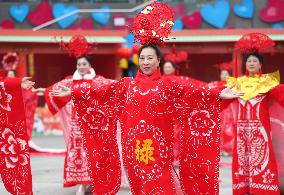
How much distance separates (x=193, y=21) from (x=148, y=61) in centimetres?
1113

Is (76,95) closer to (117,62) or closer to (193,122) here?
(193,122)

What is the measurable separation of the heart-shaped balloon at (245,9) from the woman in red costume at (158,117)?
11123 mm

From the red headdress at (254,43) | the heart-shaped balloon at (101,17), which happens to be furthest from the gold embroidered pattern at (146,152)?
the heart-shaped balloon at (101,17)

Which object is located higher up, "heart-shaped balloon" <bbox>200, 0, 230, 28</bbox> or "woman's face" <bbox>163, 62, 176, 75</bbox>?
"heart-shaped balloon" <bbox>200, 0, 230, 28</bbox>

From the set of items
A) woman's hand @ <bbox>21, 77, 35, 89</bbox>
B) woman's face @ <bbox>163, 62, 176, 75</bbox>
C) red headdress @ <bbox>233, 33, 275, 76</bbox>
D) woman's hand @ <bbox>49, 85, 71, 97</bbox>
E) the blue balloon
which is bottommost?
woman's hand @ <bbox>49, 85, 71, 97</bbox>

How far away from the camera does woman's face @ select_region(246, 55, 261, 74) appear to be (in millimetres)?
6047

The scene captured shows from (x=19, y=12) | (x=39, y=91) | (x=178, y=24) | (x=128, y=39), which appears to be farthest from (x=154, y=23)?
(x=19, y=12)

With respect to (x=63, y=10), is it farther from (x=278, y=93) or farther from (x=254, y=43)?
(x=278, y=93)

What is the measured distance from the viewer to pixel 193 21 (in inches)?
611

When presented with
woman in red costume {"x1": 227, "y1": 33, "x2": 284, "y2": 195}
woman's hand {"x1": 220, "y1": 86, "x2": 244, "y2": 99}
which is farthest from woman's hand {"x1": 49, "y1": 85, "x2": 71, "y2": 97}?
woman in red costume {"x1": 227, "y1": 33, "x2": 284, "y2": 195}

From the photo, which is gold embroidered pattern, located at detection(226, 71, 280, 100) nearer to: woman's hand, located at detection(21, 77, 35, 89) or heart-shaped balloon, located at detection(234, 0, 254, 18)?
woman's hand, located at detection(21, 77, 35, 89)

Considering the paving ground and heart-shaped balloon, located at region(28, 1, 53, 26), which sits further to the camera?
heart-shaped balloon, located at region(28, 1, 53, 26)

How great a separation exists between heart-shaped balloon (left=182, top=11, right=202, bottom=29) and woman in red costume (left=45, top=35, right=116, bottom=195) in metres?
8.98

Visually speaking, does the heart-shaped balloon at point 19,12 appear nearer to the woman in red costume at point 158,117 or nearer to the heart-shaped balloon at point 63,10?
the heart-shaped balloon at point 63,10
